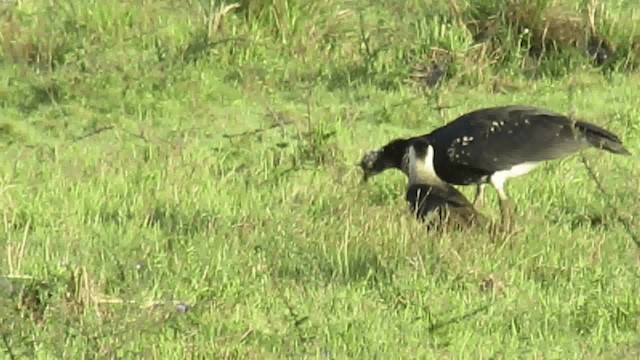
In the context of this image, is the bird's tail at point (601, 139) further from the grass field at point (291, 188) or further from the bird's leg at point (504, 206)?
the bird's leg at point (504, 206)

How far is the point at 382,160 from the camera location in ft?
25.7

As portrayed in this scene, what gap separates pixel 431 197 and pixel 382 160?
31.0 inches

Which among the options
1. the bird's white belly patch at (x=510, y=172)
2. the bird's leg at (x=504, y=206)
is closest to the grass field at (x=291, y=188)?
the bird's leg at (x=504, y=206)

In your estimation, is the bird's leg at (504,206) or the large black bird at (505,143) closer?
the bird's leg at (504,206)

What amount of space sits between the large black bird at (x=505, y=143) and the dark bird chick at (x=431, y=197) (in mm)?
61

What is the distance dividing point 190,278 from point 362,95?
3838 mm

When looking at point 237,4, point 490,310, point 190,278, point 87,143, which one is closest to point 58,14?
point 237,4

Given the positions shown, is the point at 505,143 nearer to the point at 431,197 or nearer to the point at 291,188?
the point at 431,197

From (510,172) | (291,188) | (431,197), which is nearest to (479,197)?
(510,172)

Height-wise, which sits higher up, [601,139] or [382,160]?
[601,139]

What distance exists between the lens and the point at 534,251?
659cm

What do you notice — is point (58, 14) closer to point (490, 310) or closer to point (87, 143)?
point (87, 143)

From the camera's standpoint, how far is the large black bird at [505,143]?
283 inches

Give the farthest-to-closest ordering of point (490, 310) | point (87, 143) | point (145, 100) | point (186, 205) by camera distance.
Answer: point (145, 100)
point (87, 143)
point (186, 205)
point (490, 310)
